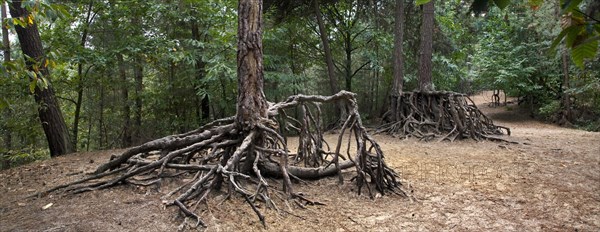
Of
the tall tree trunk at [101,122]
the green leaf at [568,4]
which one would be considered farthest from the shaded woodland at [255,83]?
the tall tree trunk at [101,122]

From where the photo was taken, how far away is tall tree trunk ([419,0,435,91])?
913 centimetres

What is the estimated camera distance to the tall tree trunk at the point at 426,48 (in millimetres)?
9133

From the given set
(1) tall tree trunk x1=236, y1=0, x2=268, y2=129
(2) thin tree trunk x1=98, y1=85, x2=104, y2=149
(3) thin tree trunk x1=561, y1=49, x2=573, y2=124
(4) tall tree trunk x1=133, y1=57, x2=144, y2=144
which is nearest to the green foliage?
(3) thin tree trunk x1=561, y1=49, x2=573, y2=124

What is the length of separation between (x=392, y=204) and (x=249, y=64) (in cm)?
246

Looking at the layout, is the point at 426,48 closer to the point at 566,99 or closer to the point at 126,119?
the point at 566,99

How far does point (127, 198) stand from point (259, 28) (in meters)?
2.51

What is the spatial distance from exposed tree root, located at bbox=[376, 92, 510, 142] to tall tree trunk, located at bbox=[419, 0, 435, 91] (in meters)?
0.34

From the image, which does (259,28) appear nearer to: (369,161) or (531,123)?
(369,161)

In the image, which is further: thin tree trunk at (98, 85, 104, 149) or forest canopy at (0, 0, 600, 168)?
thin tree trunk at (98, 85, 104, 149)

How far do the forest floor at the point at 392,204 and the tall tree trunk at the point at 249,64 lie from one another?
1.11m

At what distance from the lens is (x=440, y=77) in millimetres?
13727

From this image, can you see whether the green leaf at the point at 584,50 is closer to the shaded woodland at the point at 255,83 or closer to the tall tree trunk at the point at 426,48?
the shaded woodland at the point at 255,83

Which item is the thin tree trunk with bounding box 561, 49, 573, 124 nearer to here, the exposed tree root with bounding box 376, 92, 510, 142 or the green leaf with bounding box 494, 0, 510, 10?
the exposed tree root with bounding box 376, 92, 510, 142

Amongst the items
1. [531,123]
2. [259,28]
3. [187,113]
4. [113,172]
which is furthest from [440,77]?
[113,172]
